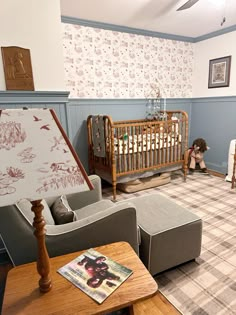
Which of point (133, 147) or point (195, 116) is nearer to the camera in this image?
point (133, 147)

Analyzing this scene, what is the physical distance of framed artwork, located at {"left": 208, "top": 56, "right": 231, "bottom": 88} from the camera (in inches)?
141

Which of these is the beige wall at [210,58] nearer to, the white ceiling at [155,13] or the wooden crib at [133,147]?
the white ceiling at [155,13]

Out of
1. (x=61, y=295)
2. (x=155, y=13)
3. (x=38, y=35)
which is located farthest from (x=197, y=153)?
(x=61, y=295)

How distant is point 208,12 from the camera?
111 inches

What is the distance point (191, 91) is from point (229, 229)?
A: 2973 millimetres

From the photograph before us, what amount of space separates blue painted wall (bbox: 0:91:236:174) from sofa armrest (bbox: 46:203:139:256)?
165cm

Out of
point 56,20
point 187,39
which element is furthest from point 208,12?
point 56,20

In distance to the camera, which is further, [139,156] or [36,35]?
[139,156]

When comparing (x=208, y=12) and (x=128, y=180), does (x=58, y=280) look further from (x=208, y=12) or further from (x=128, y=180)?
(x=208, y=12)

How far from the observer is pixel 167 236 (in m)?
1.49

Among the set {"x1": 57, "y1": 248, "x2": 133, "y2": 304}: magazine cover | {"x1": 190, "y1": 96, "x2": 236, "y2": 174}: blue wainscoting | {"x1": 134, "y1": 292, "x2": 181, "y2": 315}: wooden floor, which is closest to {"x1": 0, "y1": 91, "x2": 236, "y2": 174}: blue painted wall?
{"x1": 190, "y1": 96, "x2": 236, "y2": 174}: blue wainscoting

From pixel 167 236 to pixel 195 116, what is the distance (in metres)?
3.37

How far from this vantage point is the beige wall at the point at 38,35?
A: 1.71m

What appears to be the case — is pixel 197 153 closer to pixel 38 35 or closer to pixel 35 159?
pixel 38 35
